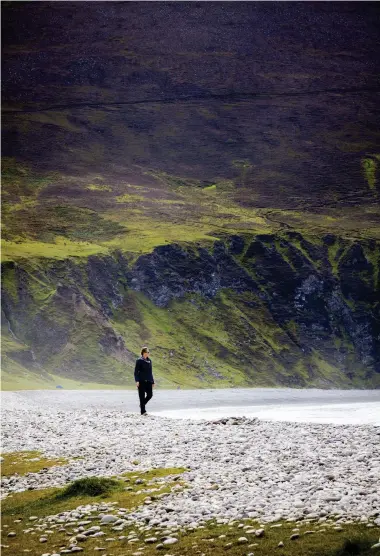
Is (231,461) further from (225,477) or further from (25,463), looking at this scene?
(25,463)

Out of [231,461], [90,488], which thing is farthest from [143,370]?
[90,488]

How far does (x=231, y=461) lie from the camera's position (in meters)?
21.4

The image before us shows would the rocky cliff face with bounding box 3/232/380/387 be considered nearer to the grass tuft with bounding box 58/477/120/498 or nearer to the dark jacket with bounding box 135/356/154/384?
the dark jacket with bounding box 135/356/154/384

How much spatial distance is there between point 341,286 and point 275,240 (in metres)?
15.2

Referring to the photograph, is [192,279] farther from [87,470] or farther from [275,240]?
[87,470]

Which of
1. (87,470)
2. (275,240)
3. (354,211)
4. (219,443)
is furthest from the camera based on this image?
(354,211)

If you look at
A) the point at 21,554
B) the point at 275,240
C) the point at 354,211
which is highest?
the point at 354,211

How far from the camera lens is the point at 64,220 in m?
154

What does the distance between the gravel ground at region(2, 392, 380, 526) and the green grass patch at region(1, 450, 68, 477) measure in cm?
52

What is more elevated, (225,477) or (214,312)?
(214,312)

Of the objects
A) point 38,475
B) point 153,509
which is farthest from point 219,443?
point 153,509

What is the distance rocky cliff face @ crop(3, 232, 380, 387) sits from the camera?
10531 cm

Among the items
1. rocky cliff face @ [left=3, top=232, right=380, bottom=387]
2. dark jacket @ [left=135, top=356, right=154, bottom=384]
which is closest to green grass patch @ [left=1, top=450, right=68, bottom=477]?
dark jacket @ [left=135, top=356, right=154, bottom=384]

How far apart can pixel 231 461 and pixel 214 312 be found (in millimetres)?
107147
